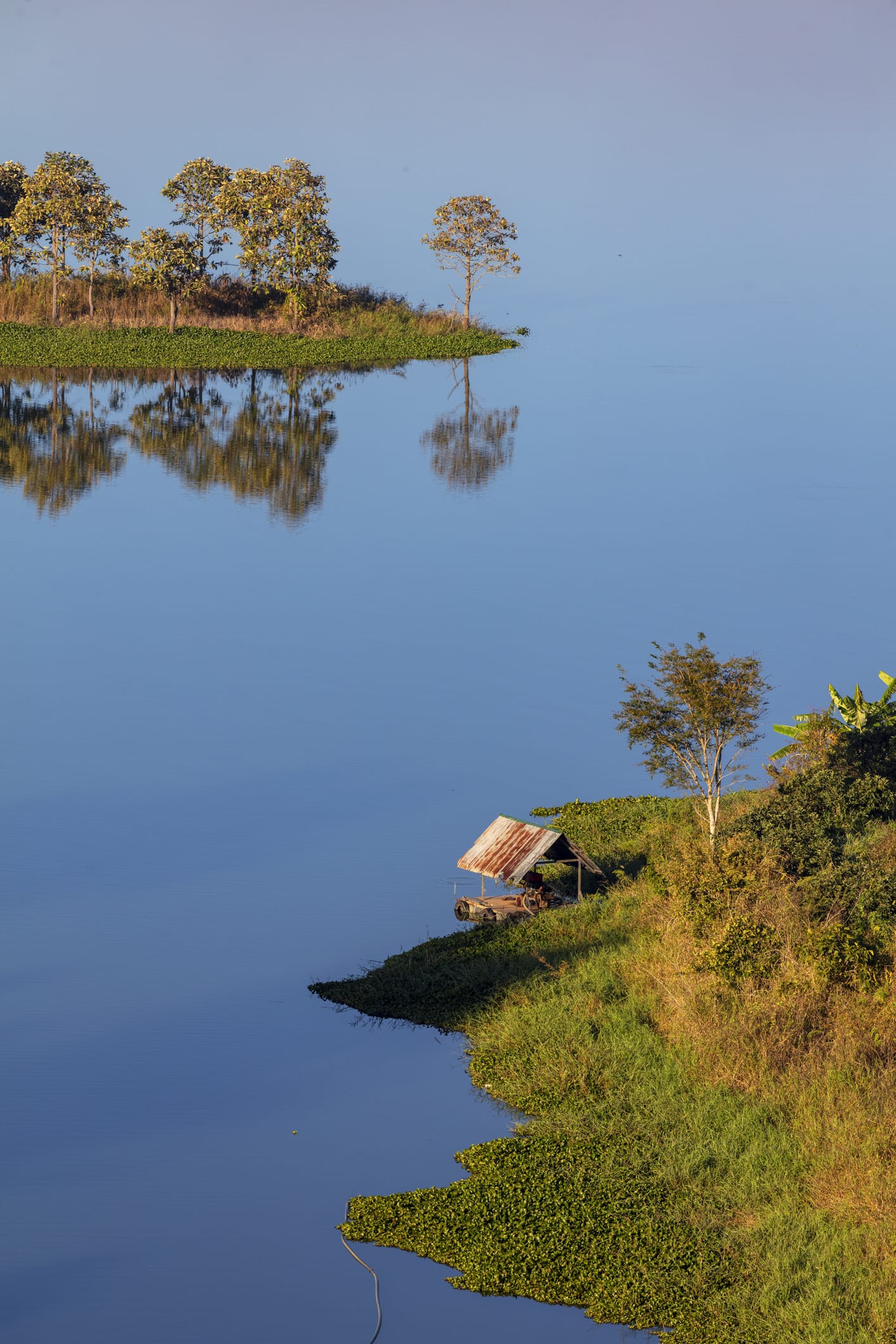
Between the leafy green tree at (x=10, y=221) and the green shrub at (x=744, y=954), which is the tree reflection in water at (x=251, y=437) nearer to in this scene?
the leafy green tree at (x=10, y=221)

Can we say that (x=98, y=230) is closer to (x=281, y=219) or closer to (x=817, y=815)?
(x=281, y=219)

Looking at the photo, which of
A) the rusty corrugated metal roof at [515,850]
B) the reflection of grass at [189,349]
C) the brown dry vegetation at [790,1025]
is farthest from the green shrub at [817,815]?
the reflection of grass at [189,349]

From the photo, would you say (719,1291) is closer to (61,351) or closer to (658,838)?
(658,838)

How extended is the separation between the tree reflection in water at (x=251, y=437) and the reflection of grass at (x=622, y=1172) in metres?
48.1

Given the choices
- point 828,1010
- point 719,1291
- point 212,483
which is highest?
point 212,483

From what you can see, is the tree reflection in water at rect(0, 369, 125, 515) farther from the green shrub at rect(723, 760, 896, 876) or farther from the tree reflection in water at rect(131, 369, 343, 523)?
the green shrub at rect(723, 760, 896, 876)

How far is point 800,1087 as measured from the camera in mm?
23422

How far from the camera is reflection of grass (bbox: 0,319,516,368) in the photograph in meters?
100

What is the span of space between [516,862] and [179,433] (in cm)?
6210

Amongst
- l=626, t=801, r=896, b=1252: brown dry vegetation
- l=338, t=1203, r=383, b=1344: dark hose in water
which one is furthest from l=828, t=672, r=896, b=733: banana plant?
l=338, t=1203, r=383, b=1344: dark hose in water

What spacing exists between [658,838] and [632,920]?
4864mm

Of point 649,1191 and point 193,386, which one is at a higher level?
point 193,386

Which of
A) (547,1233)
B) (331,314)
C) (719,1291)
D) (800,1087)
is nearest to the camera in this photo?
(719,1291)

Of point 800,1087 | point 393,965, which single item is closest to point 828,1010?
point 800,1087
